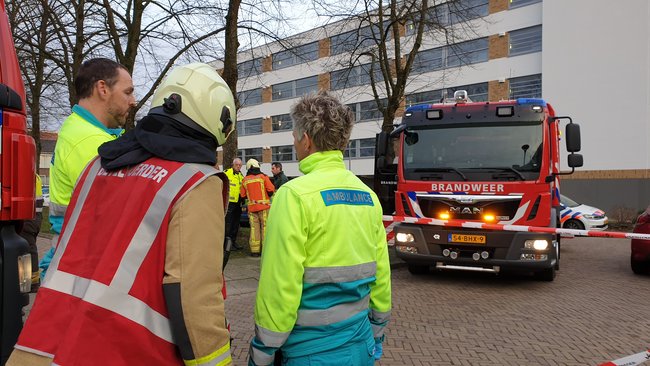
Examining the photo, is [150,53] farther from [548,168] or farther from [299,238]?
[299,238]

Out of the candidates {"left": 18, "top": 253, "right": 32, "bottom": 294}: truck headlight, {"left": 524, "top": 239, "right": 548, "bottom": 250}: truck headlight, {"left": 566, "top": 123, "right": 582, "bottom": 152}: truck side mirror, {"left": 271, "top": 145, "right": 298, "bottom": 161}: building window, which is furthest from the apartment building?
{"left": 18, "top": 253, "right": 32, "bottom": 294}: truck headlight

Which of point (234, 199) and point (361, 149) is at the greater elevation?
point (361, 149)

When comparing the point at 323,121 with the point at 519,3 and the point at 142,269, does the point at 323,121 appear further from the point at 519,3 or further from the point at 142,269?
the point at 519,3

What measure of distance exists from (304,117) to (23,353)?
1355 mm

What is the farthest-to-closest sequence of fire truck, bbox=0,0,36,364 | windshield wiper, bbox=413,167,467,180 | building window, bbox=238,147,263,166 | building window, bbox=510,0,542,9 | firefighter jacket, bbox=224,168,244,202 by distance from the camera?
building window, bbox=238,147,263,166
building window, bbox=510,0,542,9
firefighter jacket, bbox=224,168,244,202
windshield wiper, bbox=413,167,467,180
fire truck, bbox=0,0,36,364

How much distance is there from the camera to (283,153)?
145 ft

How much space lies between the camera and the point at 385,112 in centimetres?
1403

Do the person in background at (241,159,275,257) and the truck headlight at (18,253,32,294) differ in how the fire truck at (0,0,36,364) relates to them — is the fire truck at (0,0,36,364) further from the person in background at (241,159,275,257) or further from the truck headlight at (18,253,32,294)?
the person in background at (241,159,275,257)

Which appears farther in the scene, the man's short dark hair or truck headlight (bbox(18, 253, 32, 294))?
the man's short dark hair

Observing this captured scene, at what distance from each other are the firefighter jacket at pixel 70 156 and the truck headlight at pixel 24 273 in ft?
0.67

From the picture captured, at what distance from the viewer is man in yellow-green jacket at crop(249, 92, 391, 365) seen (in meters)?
1.90

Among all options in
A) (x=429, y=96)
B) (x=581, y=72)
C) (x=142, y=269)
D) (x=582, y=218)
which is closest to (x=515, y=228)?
(x=142, y=269)

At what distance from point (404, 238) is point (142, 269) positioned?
21.4 ft

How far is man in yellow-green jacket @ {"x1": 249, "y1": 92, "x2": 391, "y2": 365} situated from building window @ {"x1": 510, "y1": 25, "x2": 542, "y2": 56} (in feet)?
97.2
